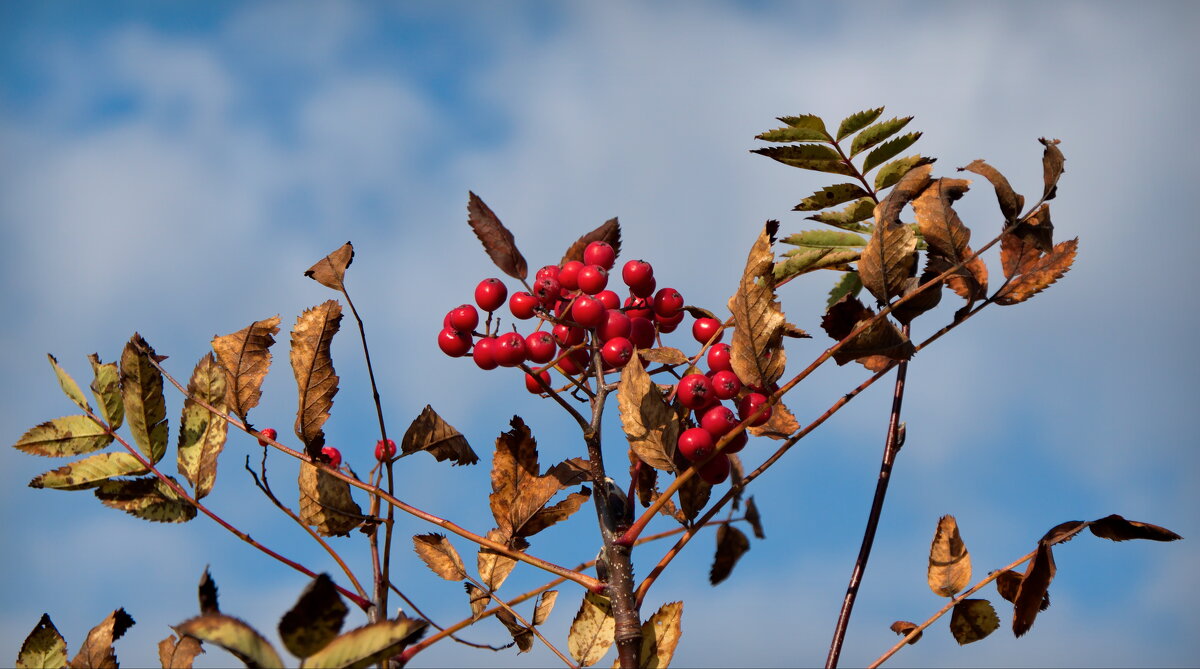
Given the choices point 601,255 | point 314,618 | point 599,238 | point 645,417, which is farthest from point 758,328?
point 314,618

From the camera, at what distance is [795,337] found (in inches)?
73.0

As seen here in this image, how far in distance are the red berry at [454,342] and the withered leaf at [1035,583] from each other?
1143 millimetres

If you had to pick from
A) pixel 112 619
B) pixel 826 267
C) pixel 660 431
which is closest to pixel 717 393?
pixel 660 431

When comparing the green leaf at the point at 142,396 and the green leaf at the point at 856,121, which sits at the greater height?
the green leaf at the point at 856,121

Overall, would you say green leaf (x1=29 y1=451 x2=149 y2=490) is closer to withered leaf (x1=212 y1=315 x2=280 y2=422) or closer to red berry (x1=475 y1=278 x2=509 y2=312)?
withered leaf (x1=212 y1=315 x2=280 y2=422)

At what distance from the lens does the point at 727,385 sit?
5.48ft

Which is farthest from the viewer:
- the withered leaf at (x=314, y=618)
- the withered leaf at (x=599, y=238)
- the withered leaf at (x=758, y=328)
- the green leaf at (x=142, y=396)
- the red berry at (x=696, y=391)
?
the withered leaf at (x=599, y=238)

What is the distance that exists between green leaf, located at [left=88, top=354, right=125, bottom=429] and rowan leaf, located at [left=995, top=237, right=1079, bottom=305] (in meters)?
1.66

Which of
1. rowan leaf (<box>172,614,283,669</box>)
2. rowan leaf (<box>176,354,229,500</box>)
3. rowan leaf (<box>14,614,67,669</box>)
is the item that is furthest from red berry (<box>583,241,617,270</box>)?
rowan leaf (<box>14,614,67,669</box>)

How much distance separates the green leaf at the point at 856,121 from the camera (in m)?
2.13

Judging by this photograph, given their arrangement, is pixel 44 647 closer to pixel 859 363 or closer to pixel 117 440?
pixel 117 440

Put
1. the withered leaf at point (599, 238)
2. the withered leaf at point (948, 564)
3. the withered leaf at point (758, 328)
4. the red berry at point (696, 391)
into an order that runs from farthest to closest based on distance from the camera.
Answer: the withered leaf at point (599, 238), the withered leaf at point (948, 564), the red berry at point (696, 391), the withered leaf at point (758, 328)

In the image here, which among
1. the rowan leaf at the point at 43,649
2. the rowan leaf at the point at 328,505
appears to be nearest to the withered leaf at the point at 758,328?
the rowan leaf at the point at 328,505

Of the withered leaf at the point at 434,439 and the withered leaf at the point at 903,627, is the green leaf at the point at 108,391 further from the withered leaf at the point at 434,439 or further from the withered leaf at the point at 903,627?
the withered leaf at the point at 903,627
